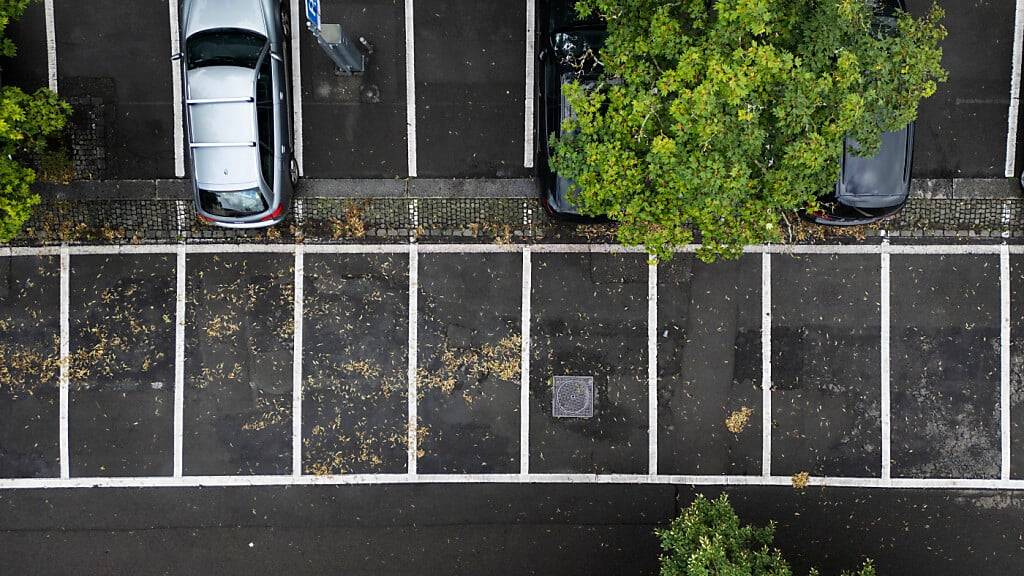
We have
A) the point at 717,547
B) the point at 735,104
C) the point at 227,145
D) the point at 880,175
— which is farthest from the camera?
the point at 880,175

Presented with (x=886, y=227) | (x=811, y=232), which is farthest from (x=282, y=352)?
(x=886, y=227)

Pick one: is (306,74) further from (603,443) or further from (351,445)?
(603,443)

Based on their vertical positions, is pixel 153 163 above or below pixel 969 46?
below

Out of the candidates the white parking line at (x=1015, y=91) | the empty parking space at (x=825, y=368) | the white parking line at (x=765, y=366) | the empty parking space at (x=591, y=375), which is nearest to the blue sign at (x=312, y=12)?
the empty parking space at (x=591, y=375)

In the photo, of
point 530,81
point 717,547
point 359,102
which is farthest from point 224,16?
point 717,547

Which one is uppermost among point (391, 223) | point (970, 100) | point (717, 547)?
point (970, 100)

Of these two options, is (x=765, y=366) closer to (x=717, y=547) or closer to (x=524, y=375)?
(x=717, y=547)

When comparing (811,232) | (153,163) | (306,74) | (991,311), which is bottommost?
(991,311)
